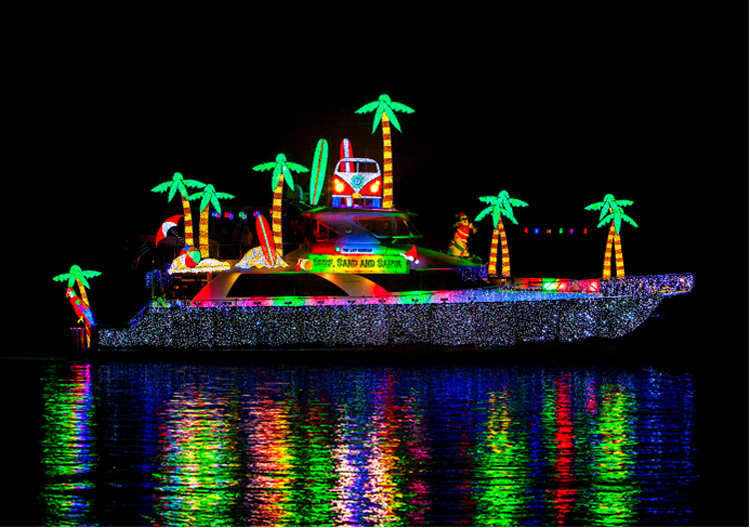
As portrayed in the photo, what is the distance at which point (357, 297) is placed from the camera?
22859mm

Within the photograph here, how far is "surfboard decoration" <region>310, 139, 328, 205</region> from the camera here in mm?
24927

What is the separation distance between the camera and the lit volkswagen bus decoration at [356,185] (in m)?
23.8

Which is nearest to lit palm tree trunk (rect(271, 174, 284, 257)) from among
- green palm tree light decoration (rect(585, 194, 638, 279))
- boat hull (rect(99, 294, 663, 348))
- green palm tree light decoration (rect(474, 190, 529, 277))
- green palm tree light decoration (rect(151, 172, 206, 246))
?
boat hull (rect(99, 294, 663, 348))

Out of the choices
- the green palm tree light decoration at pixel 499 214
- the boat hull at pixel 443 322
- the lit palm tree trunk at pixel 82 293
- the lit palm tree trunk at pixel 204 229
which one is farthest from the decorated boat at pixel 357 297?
the green palm tree light decoration at pixel 499 214

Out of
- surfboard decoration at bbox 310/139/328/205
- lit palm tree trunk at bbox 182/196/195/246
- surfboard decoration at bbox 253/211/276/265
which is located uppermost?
surfboard decoration at bbox 310/139/328/205

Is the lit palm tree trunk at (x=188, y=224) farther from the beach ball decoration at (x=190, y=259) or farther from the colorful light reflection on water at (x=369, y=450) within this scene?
the colorful light reflection on water at (x=369, y=450)

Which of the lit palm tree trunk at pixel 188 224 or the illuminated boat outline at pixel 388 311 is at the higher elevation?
the lit palm tree trunk at pixel 188 224

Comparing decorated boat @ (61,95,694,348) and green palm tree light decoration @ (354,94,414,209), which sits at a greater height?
green palm tree light decoration @ (354,94,414,209)

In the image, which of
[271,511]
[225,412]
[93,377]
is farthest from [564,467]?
[93,377]

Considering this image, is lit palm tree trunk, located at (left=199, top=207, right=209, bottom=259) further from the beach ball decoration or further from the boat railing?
the boat railing

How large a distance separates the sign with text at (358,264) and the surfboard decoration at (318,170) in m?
2.63

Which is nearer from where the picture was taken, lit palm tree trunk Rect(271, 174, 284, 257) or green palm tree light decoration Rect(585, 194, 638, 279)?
lit palm tree trunk Rect(271, 174, 284, 257)

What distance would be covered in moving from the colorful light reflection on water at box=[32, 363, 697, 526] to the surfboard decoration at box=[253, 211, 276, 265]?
3.26m

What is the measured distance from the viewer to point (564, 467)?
12062mm
